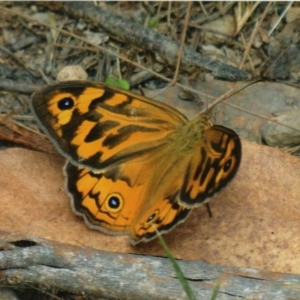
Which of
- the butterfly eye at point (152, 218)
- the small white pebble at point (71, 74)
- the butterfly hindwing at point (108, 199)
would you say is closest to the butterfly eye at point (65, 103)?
the butterfly hindwing at point (108, 199)

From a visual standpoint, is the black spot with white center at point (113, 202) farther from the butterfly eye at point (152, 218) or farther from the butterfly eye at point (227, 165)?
the butterfly eye at point (227, 165)

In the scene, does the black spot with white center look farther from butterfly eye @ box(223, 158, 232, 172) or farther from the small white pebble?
the small white pebble

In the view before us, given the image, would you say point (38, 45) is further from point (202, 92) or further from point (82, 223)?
point (82, 223)

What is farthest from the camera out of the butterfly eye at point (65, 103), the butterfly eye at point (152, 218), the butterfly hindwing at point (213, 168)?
the butterfly eye at point (65, 103)

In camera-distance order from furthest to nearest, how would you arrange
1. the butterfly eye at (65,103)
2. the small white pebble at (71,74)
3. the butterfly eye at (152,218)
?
the small white pebble at (71,74)
the butterfly eye at (65,103)
the butterfly eye at (152,218)

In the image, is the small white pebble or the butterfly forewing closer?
the butterfly forewing

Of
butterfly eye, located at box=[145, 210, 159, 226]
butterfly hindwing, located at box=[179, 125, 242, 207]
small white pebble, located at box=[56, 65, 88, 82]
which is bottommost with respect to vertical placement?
small white pebble, located at box=[56, 65, 88, 82]

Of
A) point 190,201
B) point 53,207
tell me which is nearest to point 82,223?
point 53,207

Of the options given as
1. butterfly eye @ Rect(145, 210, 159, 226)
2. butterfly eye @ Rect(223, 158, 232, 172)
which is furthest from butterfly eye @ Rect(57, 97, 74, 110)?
butterfly eye @ Rect(223, 158, 232, 172)

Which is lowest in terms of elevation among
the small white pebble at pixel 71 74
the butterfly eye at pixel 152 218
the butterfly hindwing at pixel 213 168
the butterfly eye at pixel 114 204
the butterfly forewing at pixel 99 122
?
the small white pebble at pixel 71 74

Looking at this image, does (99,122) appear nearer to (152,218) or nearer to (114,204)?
(114,204)
